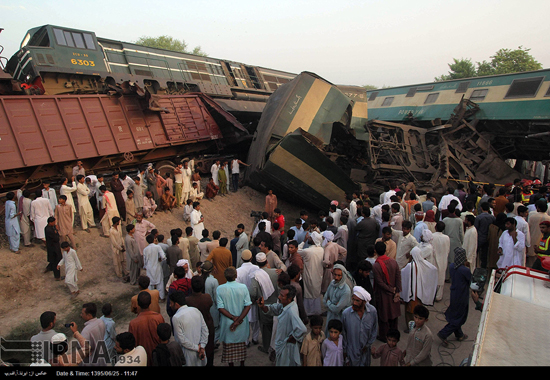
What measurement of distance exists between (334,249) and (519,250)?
3.35 m

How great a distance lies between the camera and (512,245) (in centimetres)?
597

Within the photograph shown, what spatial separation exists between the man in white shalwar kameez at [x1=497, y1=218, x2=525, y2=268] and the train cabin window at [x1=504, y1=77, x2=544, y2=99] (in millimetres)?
9901

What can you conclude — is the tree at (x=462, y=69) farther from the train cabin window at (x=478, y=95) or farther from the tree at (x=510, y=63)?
the train cabin window at (x=478, y=95)

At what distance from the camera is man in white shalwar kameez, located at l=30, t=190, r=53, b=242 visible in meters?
7.40

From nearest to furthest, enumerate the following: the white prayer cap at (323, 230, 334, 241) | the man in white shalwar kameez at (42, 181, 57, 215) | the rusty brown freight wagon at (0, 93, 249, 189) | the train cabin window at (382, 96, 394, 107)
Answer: the white prayer cap at (323, 230, 334, 241) < the man in white shalwar kameez at (42, 181, 57, 215) < the rusty brown freight wagon at (0, 93, 249, 189) < the train cabin window at (382, 96, 394, 107)

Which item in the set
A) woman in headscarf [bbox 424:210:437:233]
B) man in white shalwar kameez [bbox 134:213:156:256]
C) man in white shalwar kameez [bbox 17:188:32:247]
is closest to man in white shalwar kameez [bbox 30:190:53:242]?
man in white shalwar kameez [bbox 17:188:32:247]

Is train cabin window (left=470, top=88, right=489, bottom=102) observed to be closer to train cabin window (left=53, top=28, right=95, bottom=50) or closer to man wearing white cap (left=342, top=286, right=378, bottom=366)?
man wearing white cap (left=342, top=286, right=378, bottom=366)

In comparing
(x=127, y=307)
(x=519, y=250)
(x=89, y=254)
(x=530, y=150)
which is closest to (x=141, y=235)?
(x=127, y=307)

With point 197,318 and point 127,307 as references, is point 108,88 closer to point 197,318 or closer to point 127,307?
point 127,307

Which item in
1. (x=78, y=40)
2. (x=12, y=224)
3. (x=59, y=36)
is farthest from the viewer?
(x=78, y=40)

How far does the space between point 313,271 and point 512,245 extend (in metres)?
3.68

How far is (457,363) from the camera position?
14.7 feet

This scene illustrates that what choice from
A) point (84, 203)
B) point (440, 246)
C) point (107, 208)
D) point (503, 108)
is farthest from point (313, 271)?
point (503, 108)

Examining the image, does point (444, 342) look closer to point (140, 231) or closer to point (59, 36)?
point (140, 231)
